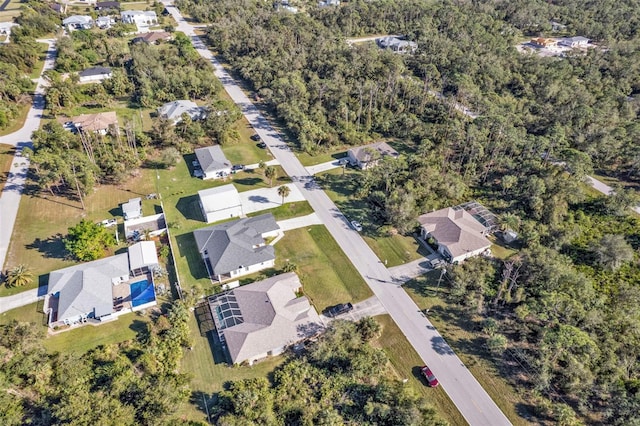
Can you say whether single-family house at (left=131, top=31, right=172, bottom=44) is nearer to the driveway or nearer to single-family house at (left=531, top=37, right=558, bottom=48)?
the driveway

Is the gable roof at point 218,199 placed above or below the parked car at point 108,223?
above

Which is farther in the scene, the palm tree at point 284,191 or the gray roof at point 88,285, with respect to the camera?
the palm tree at point 284,191

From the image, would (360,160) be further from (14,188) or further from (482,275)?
(14,188)

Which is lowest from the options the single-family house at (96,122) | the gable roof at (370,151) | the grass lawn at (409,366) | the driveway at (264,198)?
the grass lawn at (409,366)

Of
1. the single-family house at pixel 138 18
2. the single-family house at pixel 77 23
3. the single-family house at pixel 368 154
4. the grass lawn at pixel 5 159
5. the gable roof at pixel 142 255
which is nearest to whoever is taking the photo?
the gable roof at pixel 142 255

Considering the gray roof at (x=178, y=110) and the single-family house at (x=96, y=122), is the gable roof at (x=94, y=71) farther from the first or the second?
the gray roof at (x=178, y=110)

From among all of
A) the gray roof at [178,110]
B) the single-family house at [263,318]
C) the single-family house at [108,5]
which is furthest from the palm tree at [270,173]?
the single-family house at [108,5]

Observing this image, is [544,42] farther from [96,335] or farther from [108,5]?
[108,5]

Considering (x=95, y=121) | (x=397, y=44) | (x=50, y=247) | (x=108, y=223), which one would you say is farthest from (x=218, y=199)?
(x=397, y=44)

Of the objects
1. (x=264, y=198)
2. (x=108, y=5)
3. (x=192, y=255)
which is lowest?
(x=192, y=255)
